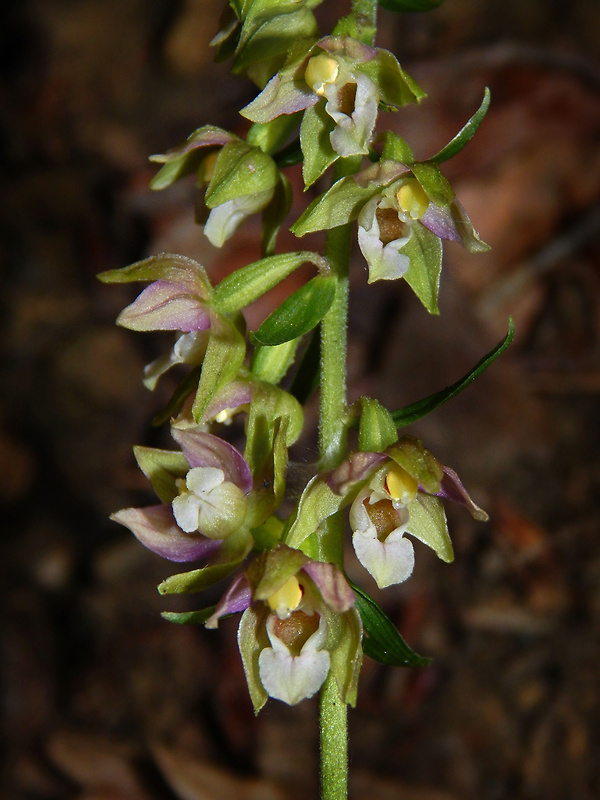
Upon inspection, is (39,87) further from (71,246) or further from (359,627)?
(359,627)

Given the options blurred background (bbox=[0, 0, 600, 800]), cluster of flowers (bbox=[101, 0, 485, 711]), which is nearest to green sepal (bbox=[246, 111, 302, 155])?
cluster of flowers (bbox=[101, 0, 485, 711])

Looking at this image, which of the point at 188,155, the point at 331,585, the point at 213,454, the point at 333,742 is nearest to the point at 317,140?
the point at 188,155

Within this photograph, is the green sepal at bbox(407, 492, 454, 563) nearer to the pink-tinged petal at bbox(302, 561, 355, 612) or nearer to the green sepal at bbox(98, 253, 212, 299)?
the pink-tinged petal at bbox(302, 561, 355, 612)

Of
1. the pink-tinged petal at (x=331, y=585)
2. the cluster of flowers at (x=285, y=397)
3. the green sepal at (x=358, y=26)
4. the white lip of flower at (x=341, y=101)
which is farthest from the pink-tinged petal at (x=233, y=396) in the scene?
the green sepal at (x=358, y=26)

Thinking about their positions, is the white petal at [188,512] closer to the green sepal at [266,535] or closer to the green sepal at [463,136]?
the green sepal at [266,535]

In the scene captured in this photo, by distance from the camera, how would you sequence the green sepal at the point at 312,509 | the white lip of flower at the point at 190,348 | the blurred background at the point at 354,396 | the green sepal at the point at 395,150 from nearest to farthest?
the green sepal at the point at 312,509, the green sepal at the point at 395,150, the white lip of flower at the point at 190,348, the blurred background at the point at 354,396

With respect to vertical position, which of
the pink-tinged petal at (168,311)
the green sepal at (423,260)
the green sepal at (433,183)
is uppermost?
the green sepal at (433,183)
